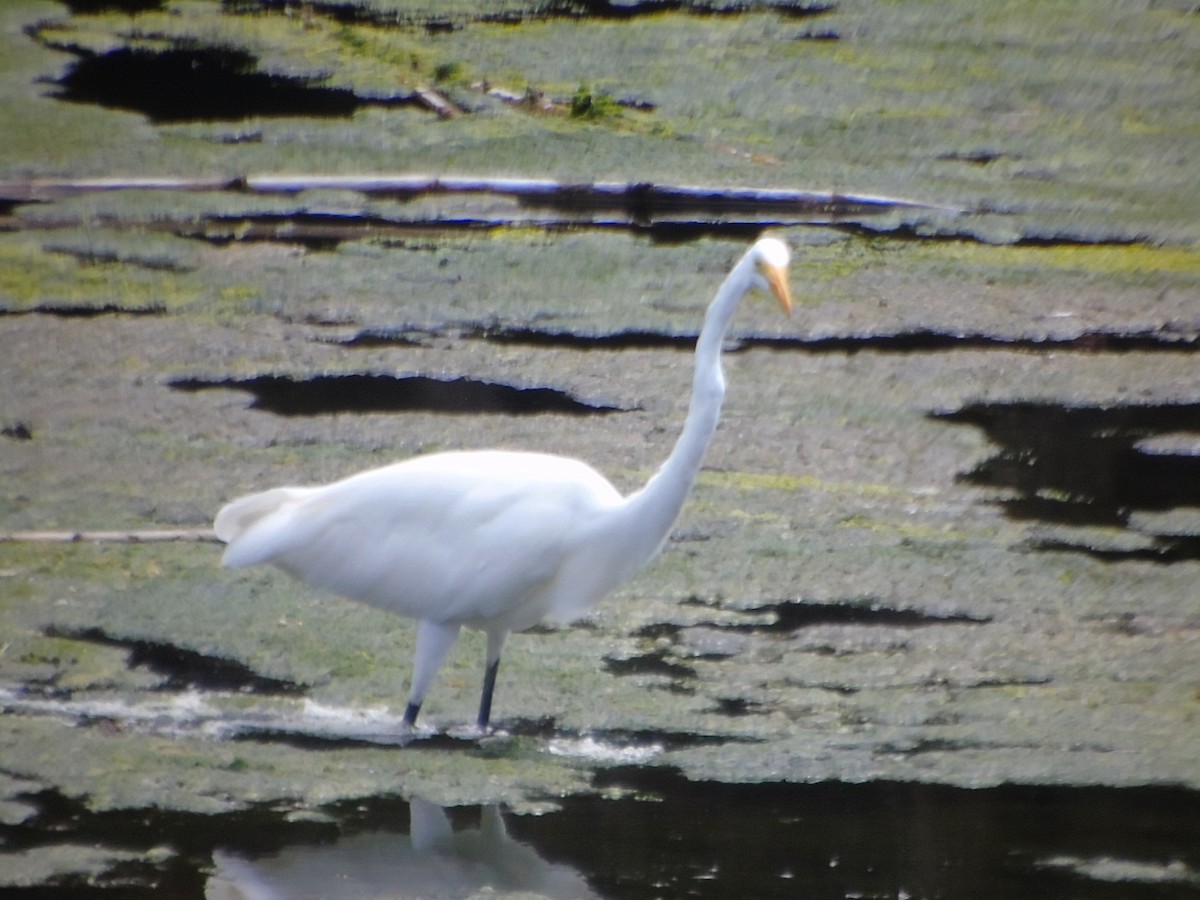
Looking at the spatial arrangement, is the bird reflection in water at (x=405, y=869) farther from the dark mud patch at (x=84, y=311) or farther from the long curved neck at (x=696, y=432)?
the dark mud patch at (x=84, y=311)

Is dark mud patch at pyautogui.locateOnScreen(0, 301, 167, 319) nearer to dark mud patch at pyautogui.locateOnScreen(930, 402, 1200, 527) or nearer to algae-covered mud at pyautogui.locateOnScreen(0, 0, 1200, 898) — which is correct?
algae-covered mud at pyautogui.locateOnScreen(0, 0, 1200, 898)

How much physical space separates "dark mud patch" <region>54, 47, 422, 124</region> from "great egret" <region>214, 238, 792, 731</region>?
7627mm

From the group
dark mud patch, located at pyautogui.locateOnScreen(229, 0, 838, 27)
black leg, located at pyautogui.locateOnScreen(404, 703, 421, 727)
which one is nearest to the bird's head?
black leg, located at pyautogui.locateOnScreen(404, 703, 421, 727)

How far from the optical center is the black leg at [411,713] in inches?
183

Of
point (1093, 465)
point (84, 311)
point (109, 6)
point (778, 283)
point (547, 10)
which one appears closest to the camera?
point (778, 283)

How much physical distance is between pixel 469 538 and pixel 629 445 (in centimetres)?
230

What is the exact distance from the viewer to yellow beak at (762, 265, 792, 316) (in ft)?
14.3

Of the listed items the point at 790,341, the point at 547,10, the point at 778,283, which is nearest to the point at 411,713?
the point at 778,283

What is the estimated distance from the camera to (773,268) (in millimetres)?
4398

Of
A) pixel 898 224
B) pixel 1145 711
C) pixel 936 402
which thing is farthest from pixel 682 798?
pixel 898 224

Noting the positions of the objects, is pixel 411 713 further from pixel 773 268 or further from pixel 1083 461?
pixel 1083 461

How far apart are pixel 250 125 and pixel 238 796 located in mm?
8111

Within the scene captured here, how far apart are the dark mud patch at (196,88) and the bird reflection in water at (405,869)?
8412 mm

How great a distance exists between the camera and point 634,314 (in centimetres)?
867
